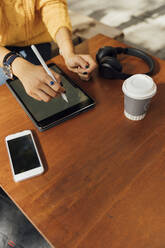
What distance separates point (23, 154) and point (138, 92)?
347mm

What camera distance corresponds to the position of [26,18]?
3.06 feet

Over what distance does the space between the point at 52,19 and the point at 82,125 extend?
1.77ft

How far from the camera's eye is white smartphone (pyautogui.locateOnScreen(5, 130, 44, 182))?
1.80ft

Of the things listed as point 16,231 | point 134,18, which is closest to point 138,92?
point 16,231

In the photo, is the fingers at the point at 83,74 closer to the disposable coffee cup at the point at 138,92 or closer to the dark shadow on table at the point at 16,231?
the disposable coffee cup at the point at 138,92

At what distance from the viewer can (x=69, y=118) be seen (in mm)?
675

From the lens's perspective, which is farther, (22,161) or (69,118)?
(69,118)

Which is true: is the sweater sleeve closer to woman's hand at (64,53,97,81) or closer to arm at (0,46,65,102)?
woman's hand at (64,53,97,81)

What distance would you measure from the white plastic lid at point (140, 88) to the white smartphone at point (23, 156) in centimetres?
30

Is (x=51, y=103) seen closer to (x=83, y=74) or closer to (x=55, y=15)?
(x=83, y=74)

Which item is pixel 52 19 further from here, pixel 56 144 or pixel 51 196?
pixel 51 196

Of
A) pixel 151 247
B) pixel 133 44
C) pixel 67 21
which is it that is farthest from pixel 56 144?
pixel 133 44

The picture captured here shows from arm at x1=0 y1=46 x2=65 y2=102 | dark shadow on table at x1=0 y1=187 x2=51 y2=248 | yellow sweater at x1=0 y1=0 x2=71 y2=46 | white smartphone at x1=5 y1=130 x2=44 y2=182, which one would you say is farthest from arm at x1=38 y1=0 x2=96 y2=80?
dark shadow on table at x1=0 y1=187 x2=51 y2=248

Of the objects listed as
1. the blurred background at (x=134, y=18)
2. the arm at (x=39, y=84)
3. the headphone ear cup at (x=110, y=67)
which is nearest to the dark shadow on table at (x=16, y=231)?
the arm at (x=39, y=84)
